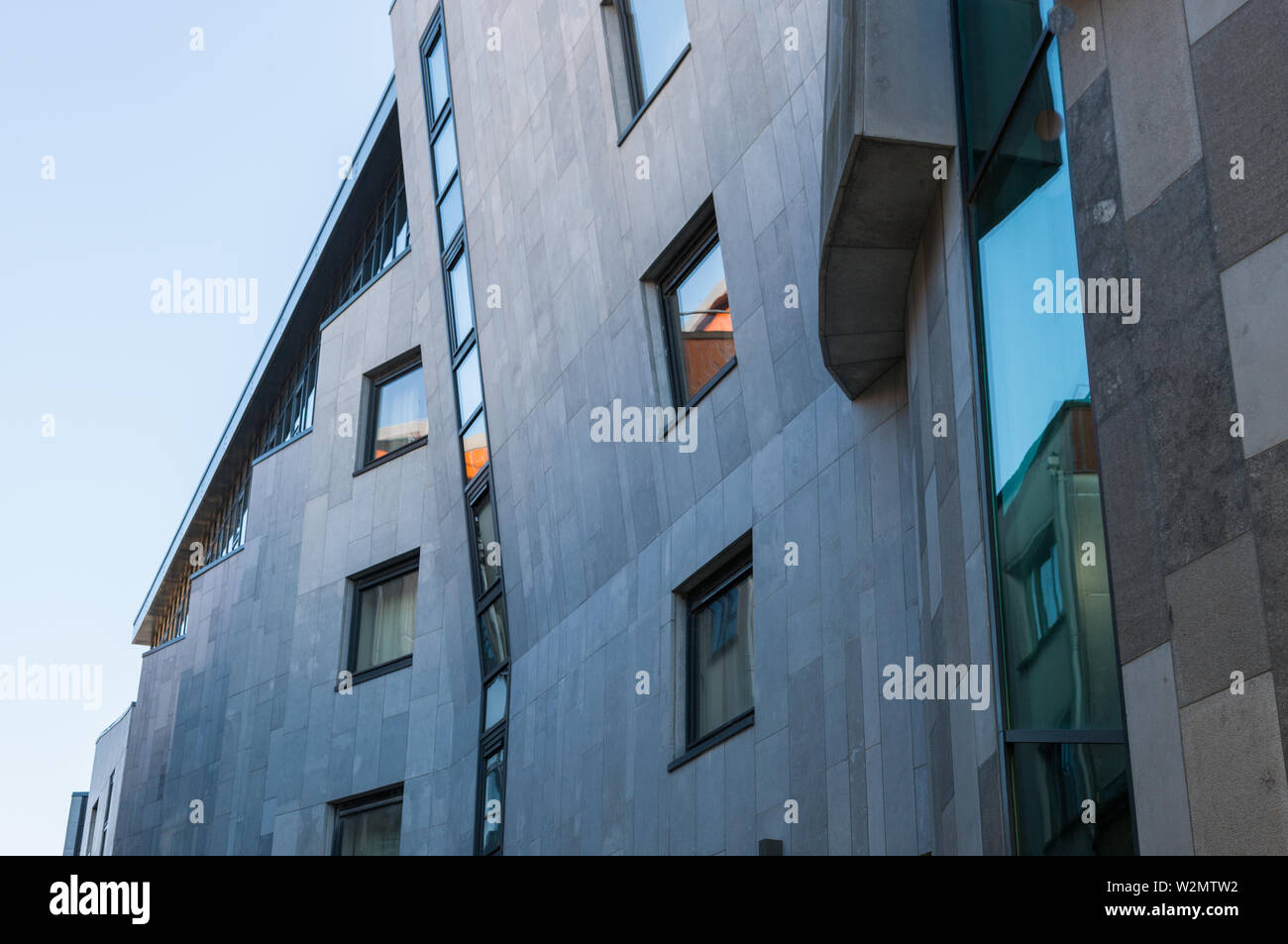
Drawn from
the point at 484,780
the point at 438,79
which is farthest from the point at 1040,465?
the point at 438,79

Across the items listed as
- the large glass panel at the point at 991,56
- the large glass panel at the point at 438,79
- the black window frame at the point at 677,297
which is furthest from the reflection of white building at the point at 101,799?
the large glass panel at the point at 991,56

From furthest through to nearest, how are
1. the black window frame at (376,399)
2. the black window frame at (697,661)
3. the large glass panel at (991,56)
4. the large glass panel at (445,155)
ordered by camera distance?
the black window frame at (376,399)
the large glass panel at (445,155)
the black window frame at (697,661)
the large glass panel at (991,56)

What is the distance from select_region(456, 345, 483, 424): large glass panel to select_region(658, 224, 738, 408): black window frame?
261 inches

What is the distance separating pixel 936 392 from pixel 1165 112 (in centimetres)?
349

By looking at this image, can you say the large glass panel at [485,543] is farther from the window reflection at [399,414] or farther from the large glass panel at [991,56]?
the large glass panel at [991,56]

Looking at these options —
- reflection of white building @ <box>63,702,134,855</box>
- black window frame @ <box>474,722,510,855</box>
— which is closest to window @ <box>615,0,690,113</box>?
black window frame @ <box>474,722,510,855</box>

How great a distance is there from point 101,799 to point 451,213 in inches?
1400

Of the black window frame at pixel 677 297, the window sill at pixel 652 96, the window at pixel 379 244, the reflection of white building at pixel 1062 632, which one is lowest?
the reflection of white building at pixel 1062 632

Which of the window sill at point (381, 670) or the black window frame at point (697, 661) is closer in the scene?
the black window frame at point (697, 661)

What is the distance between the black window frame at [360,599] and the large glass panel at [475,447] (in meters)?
2.62

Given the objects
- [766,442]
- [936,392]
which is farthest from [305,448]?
[936,392]

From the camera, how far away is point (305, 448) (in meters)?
30.3

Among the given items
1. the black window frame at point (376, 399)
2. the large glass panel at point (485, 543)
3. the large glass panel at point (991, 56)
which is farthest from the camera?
the black window frame at point (376, 399)

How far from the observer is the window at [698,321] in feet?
49.7
